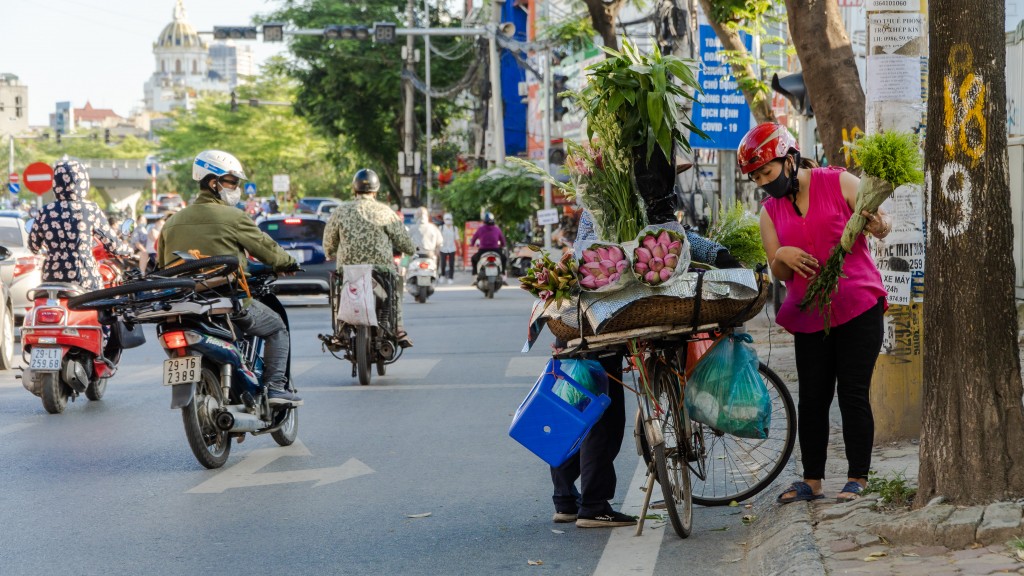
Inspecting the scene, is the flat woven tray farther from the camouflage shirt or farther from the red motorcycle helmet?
the camouflage shirt

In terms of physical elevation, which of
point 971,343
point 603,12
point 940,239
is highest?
point 603,12

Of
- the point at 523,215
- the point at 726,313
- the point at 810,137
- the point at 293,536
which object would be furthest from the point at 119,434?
the point at 523,215

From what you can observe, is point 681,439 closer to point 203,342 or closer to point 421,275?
point 203,342

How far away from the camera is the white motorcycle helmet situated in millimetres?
8711

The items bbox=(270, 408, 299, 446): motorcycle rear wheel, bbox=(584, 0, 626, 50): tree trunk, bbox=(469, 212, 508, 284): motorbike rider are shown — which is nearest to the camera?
bbox=(270, 408, 299, 446): motorcycle rear wheel

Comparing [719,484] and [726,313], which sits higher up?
[726,313]

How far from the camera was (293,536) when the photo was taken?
21.6 ft

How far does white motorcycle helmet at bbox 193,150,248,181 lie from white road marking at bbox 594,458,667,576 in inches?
132

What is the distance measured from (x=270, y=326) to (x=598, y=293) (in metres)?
3.47

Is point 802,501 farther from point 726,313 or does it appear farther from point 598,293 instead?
point 598,293

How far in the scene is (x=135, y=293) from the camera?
317 inches

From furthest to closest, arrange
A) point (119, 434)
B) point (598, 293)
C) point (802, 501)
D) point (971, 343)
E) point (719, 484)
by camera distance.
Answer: point (119, 434) → point (719, 484) → point (802, 501) → point (598, 293) → point (971, 343)

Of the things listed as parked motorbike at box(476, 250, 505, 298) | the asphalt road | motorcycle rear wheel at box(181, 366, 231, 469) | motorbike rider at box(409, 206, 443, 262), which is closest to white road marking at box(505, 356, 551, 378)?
the asphalt road

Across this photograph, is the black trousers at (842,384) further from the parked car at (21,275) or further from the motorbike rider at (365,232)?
the parked car at (21,275)
